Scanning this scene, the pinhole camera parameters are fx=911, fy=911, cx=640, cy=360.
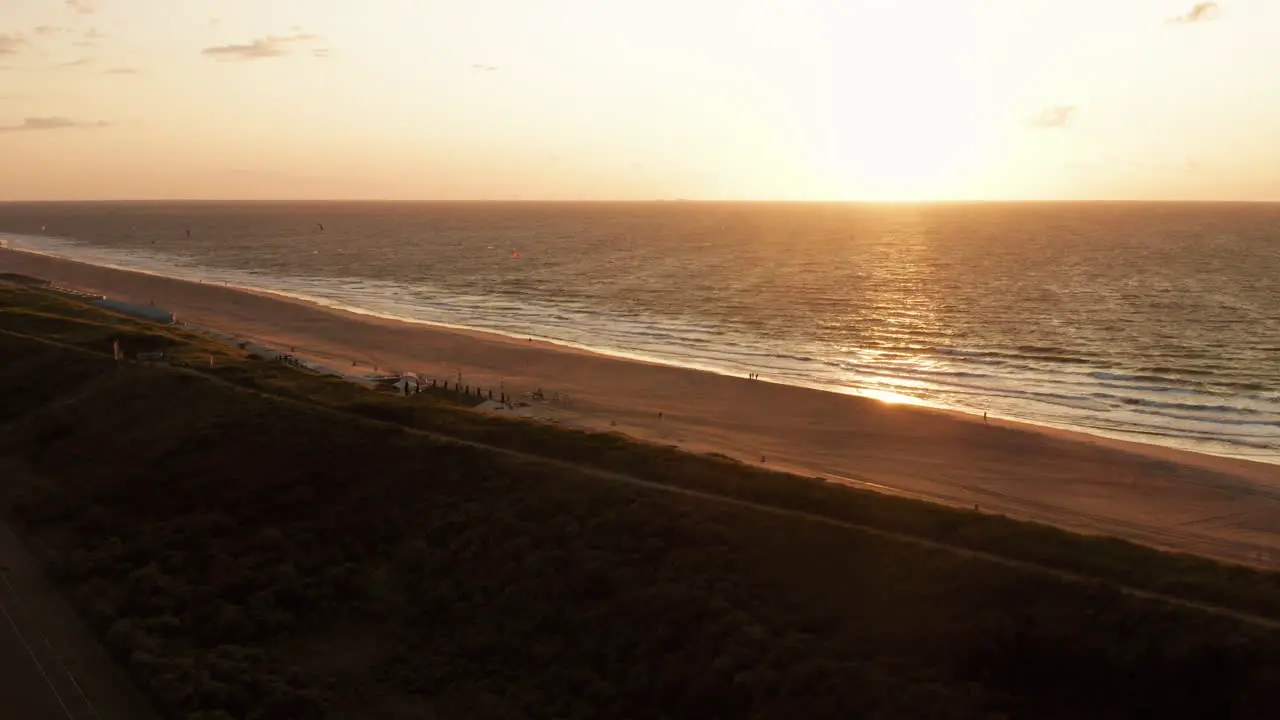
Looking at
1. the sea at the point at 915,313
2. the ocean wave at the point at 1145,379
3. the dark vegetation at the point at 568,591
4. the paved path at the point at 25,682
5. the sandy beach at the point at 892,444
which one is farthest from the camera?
the ocean wave at the point at 1145,379

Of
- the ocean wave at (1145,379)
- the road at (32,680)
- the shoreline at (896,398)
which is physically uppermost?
the ocean wave at (1145,379)

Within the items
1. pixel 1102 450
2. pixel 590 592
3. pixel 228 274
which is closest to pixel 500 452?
pixel 590 592

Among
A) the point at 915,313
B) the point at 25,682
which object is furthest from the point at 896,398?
the point at 25,682

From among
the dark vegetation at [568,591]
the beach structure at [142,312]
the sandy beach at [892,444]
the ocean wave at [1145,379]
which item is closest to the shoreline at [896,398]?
the sandy beach at [892,444]

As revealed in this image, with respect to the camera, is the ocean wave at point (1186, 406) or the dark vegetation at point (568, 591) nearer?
the dark vegetation at point (568, 591)

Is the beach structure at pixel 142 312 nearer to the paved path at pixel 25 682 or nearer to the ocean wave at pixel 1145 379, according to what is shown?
the paved path at pixel 25 682

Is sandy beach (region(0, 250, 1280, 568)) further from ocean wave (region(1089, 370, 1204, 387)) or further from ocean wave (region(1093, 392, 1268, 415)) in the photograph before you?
ocean wave (region(1089, 370, 1204, 387))
